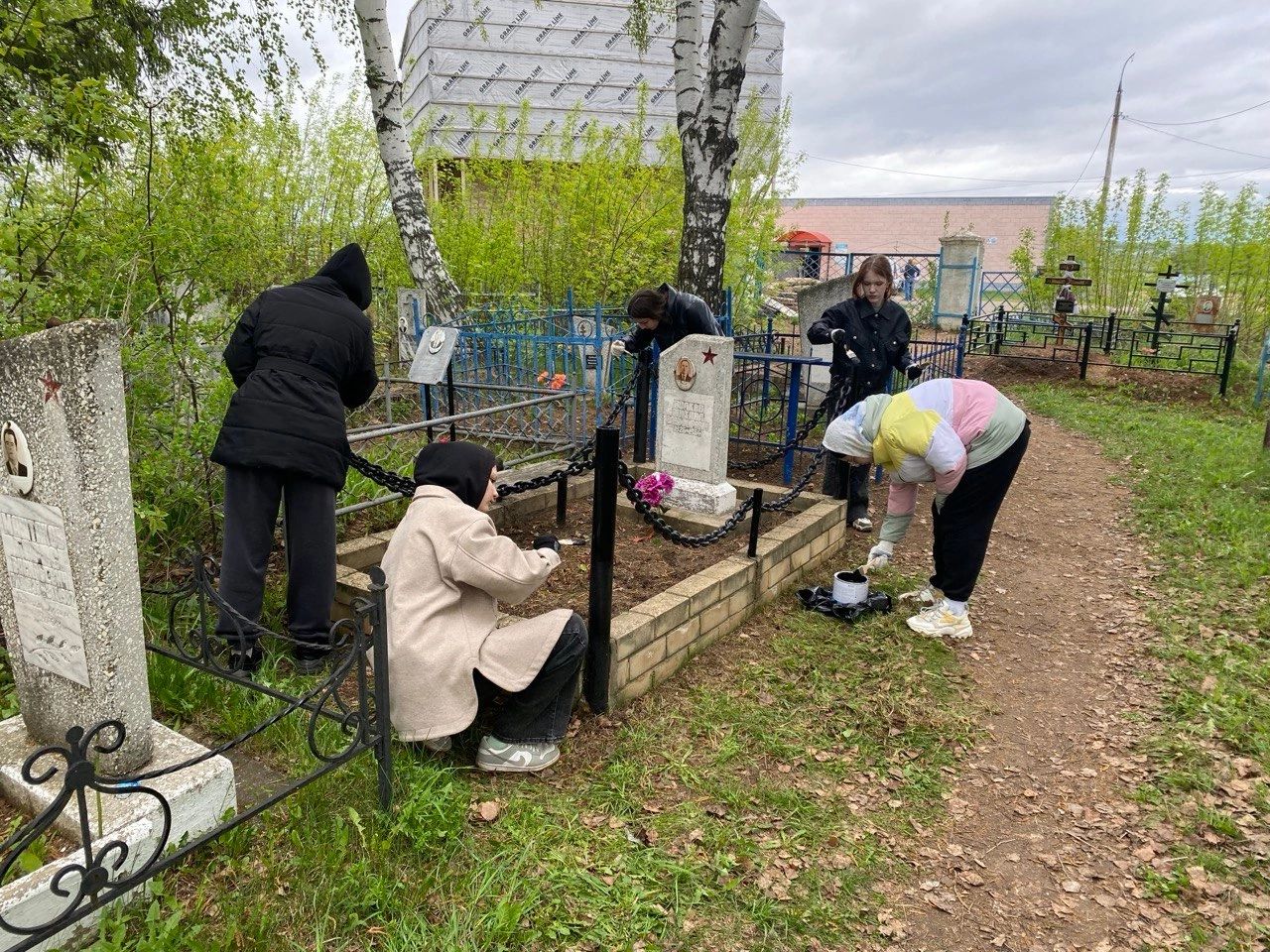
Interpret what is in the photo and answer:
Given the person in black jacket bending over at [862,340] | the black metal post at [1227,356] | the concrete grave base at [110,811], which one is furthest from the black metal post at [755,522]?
the black metal post at [1227,356]

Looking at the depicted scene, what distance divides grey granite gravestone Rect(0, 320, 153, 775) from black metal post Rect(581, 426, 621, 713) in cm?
143

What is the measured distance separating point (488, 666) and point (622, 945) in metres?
0.89

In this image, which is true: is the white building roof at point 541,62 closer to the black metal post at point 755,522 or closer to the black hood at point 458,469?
the black metal post at point 755,522

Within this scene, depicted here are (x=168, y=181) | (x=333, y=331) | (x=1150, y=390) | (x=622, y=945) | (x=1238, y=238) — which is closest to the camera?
(x=622, y=945)

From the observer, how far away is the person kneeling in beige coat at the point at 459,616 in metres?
2.50

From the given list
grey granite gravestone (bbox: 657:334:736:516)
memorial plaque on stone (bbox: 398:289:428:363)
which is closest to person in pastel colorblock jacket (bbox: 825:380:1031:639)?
grey granite gravestone (bbox: 657:334:736:516)

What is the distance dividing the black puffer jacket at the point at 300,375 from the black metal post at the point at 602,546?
3.53 feet

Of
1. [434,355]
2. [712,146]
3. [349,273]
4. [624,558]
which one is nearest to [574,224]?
[712,146]

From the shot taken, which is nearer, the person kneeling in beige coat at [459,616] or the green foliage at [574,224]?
the person kneeling in beige coat at [459,616]

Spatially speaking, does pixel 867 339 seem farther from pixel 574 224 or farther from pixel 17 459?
pixel 574 224

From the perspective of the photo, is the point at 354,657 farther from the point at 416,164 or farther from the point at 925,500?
the point at 416,164

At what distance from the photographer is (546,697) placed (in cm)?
273

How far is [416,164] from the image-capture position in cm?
1215

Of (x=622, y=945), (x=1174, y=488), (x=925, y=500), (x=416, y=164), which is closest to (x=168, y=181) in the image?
(x=622, y=945)
